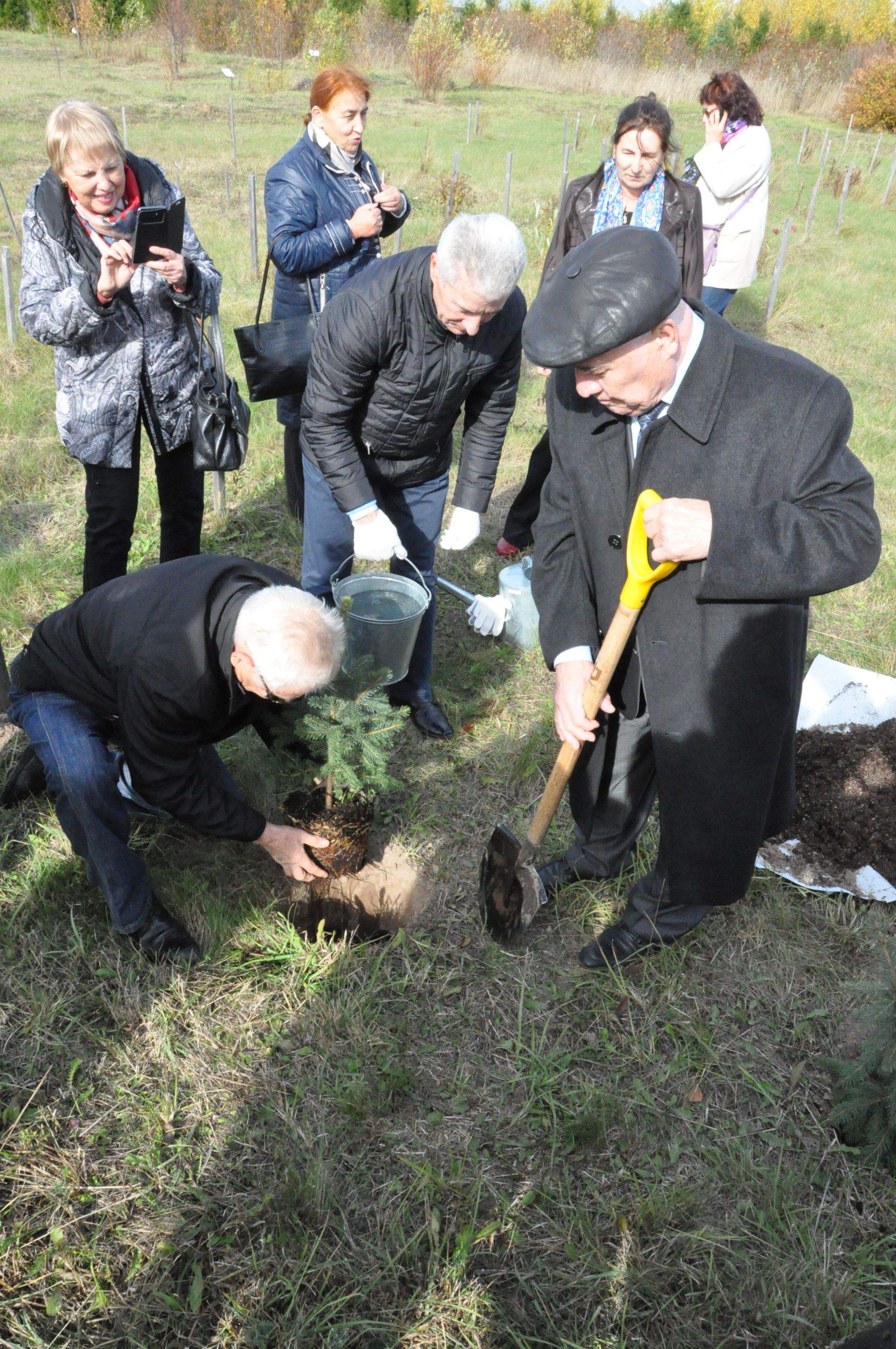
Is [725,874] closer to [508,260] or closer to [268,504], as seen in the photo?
[508,260]

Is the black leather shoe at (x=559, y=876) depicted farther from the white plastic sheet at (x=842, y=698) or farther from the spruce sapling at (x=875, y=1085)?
the spruce sapling at (x=875, y=1085)

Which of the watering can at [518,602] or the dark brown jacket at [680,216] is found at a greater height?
the dark brown jacket at [680,216]

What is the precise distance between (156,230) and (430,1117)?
2.91 metres

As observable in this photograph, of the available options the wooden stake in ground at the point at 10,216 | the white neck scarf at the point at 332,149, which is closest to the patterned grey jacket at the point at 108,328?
the white neck scarf at the point at 332,149

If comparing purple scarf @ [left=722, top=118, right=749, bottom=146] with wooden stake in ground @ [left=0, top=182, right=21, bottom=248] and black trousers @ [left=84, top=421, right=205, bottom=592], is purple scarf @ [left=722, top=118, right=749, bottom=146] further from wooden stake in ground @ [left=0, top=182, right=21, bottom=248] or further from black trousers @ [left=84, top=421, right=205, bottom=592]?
wooden stake in ground @ [left=0, top=182, right=21, bottom=248]

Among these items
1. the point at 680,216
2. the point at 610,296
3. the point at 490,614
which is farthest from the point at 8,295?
the point at 610,296

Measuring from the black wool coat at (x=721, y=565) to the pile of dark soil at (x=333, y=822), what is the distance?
3.02ft

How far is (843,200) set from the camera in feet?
44.2

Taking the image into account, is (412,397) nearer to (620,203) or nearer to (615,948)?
(615,948)

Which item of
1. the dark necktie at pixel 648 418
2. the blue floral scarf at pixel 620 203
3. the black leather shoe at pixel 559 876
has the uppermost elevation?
the blue floral scarf at pixel 620 203

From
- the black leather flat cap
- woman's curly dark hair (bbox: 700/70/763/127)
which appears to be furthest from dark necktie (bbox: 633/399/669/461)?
woman's curly dark hair (bbox: 700/70/763/127)

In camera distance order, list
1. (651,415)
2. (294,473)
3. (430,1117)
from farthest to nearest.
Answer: (294,473) → (430,1117) → (651,415)

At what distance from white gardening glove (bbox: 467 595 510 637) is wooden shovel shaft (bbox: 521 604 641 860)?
1557 millimetres

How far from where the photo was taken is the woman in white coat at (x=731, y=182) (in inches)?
210
